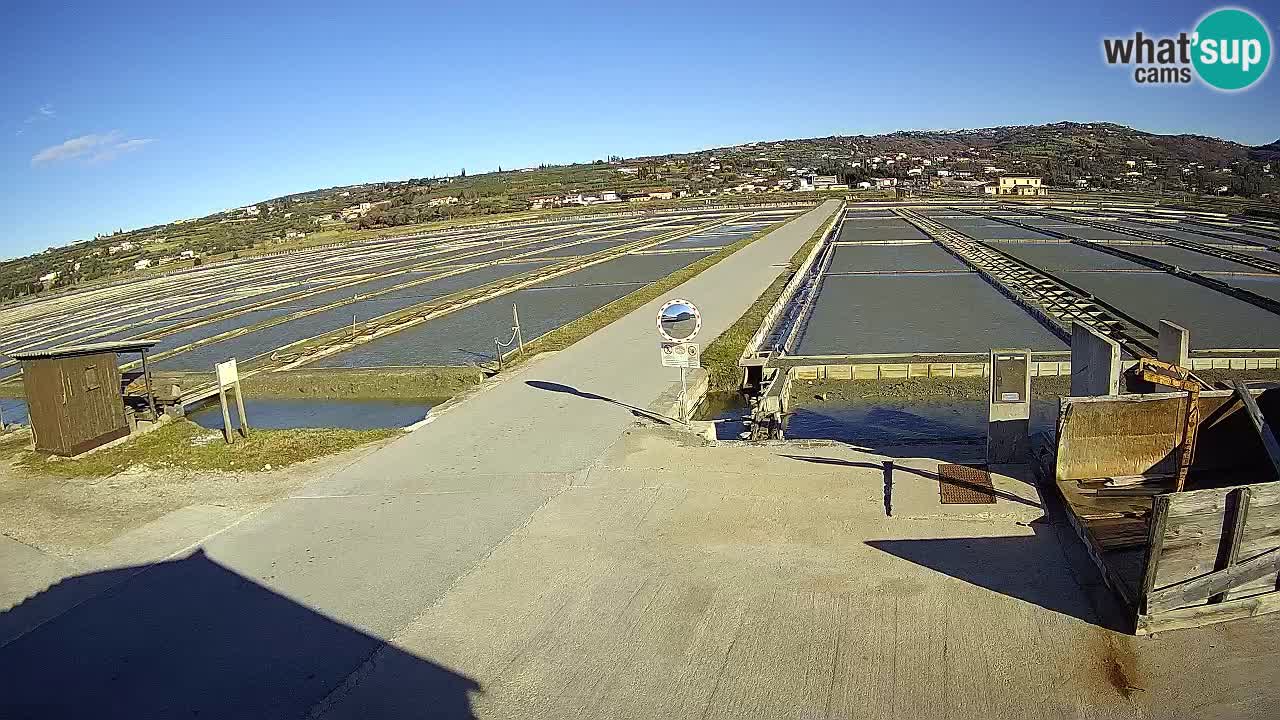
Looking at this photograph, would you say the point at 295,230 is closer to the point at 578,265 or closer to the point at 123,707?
the point at 578,265

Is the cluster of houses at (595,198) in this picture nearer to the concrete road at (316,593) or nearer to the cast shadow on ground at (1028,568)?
the concrete road at (316,593)

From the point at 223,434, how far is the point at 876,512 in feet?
28.4

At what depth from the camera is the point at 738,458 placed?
870cm

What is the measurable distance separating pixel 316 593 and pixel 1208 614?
5.87 metres

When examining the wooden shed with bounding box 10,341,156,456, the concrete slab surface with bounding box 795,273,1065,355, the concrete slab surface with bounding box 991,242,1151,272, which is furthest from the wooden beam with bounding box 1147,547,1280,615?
the concrete slab surface with bounding box 991,242,1151,272

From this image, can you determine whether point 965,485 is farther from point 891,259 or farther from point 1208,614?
point 891,259

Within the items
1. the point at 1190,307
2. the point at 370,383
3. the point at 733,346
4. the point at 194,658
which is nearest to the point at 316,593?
the point at 194,658

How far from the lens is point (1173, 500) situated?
15.9 ft

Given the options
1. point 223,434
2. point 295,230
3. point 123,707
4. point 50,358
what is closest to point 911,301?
point 223,434

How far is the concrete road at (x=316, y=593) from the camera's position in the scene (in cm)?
508

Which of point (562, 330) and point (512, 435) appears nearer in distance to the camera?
point (512, 435)

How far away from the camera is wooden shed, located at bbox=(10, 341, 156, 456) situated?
425 inches

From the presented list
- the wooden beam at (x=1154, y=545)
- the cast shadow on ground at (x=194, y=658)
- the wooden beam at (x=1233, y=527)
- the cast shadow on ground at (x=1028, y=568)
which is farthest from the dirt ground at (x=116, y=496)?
the wooden beam at (x=1233, y=527)

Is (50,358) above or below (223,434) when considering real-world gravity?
above
